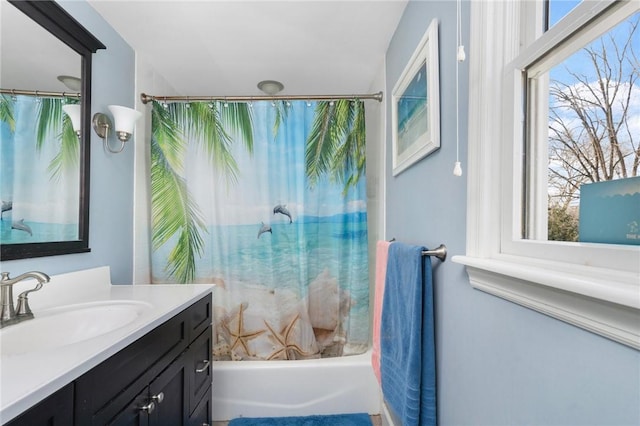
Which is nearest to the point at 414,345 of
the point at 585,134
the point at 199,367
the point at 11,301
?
the point at 585,134

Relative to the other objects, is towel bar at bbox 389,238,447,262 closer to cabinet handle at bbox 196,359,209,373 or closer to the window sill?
the window sill

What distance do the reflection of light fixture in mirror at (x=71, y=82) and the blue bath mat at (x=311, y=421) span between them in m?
1.86

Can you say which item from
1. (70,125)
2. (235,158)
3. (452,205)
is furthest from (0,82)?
(452,205)

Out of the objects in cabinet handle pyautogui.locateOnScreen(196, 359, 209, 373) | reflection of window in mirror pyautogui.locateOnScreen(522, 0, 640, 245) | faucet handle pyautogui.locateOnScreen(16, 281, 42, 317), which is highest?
reflection of window in mirror pyautogui.locateOnScreen(522, 0, 640, 245)

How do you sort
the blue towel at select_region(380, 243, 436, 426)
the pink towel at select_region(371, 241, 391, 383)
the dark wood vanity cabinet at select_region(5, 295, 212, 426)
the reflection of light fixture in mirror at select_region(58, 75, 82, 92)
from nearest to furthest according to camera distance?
the dark wood vanity cabinet at select_region(5, 295, 212, 426) < the blue towel at select_region(380, 243, 436, 426) < the reflection of light fixture in mirror at select_region(58, 75, 82, 92) < the pink towel at select_region(371, 241, 391, 383)

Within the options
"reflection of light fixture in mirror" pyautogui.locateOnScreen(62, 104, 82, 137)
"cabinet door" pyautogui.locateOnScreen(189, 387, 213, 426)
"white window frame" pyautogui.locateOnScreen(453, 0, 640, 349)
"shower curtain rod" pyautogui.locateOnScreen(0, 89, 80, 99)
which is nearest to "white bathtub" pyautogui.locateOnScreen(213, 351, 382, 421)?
"cabinet door" pyautogui.locateOnScreen(189, 387, 213, 426)

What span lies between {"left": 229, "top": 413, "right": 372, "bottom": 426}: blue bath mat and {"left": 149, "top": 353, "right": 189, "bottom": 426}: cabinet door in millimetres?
643

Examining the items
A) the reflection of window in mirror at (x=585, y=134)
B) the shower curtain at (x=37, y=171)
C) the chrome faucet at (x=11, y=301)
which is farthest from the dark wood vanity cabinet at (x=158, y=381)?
the reflection of window in mirror at (x=585, y=134)

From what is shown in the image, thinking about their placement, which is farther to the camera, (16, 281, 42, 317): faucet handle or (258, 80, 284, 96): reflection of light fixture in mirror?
(258, 80, 284, 96): reflection of light fixture in mirror

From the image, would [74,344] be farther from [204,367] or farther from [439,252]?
[439,252]

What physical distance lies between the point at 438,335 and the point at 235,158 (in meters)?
1.44

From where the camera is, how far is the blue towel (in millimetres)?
967

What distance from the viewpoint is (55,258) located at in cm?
116

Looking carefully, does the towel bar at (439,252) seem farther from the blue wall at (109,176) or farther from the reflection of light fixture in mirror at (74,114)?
the reflection of light fixture in mirror at (74,114)
